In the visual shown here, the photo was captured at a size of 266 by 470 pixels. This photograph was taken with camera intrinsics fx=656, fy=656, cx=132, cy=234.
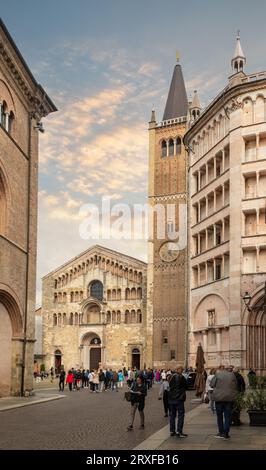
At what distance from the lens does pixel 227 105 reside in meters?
41.5

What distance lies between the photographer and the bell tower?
225 ft

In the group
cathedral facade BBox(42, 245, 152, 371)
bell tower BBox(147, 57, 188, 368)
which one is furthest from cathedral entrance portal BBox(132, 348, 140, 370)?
bell tower BBox(147, 57, 188, 368)

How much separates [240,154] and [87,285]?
126 feet

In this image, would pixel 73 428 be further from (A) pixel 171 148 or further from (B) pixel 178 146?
(A) pixel 171 148

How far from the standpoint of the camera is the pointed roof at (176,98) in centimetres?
7844

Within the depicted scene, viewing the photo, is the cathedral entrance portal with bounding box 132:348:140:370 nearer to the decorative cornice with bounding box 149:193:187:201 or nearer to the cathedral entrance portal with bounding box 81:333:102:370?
the cathedral entrance portal with bounding box 81:333:102:370

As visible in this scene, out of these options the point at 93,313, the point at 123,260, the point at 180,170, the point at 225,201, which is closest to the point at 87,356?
the point at 93,313

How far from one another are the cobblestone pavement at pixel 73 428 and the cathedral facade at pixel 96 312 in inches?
1848

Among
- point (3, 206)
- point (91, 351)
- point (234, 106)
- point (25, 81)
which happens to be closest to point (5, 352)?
point (3, 206)

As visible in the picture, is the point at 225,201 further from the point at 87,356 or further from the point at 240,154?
the point at 87,356

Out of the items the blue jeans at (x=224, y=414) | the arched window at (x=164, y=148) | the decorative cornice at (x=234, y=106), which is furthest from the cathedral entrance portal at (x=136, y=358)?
the blue jeans at (x=224, y=414)

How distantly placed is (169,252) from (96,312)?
11441 mm

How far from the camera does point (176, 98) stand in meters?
79.8

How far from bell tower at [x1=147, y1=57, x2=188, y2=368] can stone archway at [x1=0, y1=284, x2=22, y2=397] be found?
3881cm
